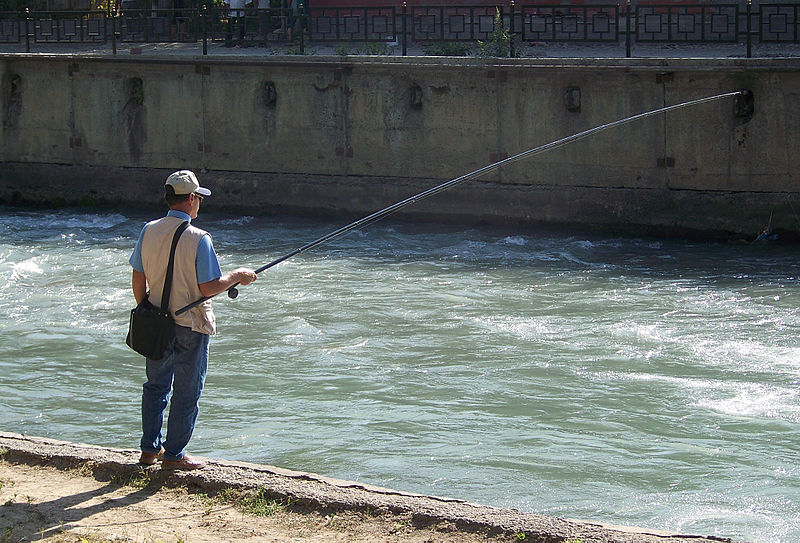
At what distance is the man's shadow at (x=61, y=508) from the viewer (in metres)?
4.76

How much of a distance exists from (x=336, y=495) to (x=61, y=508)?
1.26 metres

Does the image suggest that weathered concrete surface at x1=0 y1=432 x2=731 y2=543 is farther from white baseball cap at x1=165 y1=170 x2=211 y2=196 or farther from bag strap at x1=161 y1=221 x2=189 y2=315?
white baseball cap at x1=165 y1=170 x2=211 y2=196

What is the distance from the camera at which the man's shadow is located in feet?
15.6

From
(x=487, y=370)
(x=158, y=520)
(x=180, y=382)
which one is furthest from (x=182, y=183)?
(x=487, y=370)

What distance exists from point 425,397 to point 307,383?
1007 millimetres

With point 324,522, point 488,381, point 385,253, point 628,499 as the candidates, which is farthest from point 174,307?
point 385,253

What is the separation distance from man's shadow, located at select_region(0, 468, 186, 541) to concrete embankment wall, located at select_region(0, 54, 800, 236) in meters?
10.7

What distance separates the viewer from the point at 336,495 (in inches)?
201

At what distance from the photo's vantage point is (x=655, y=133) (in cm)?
1477

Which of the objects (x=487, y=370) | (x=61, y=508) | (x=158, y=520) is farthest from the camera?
(x=487, y=370)

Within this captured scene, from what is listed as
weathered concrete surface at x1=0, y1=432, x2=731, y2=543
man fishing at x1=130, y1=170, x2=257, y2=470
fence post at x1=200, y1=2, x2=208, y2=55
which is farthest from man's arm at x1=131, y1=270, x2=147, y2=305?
fence post at x1=200, y1=2, x2=208, y2=55

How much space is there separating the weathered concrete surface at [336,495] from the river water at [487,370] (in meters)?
1.12

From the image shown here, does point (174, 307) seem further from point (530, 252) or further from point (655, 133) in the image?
point (655, 133)

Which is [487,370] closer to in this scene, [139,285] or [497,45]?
[139,285]
